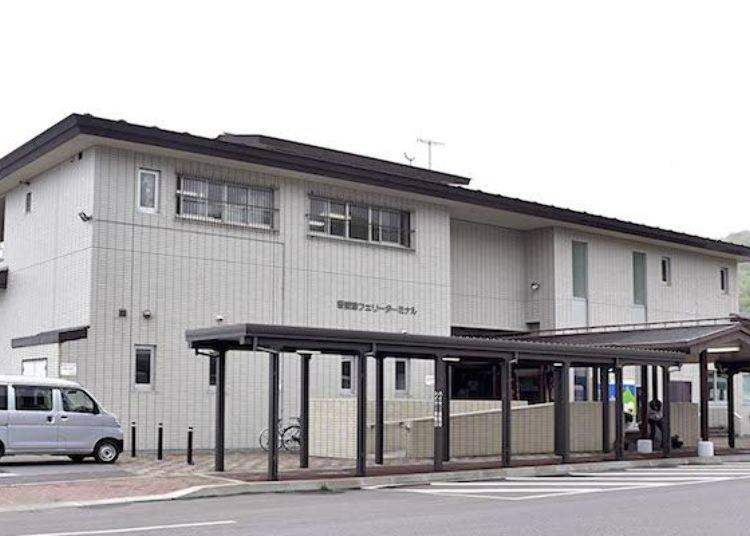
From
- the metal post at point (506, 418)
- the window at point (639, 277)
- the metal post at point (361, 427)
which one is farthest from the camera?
the window at point (639, 277)

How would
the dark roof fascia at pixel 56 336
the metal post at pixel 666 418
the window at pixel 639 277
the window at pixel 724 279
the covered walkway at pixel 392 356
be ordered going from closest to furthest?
the covered walkway at pixel 392 356 → the dark roof fascia at pixel 56 336 → the metal post at pixel 666 418 → the window at pixel 639 277 → the window at pixel 724 279

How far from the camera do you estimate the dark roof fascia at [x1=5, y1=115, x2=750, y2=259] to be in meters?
23.7

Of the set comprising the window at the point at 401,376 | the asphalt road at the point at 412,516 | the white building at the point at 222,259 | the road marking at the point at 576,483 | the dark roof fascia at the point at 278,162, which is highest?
the dark roof fascia at the point at 278,162

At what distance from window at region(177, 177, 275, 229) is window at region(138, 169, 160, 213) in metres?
0.66

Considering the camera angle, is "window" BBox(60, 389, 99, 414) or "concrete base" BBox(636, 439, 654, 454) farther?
"concrete base" BBox(636, 439, 654, 454)

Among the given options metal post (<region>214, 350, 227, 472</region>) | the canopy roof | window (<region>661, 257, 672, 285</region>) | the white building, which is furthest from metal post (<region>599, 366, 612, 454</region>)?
window (<region>661, 257, 672, 285</region>)

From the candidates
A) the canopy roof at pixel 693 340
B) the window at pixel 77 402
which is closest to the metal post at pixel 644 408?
the canopy roof at pixel 693 340

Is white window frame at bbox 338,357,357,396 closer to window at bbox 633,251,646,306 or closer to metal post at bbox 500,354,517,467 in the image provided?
metal post at bbox 500,354,517,467

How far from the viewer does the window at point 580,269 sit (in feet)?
117

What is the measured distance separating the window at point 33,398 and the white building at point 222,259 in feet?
8.18

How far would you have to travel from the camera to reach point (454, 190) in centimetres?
3070

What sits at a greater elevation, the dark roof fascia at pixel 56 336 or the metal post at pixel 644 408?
the dark roof fascia at pixel 56 336

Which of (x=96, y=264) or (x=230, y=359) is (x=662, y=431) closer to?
(x=230, y=359)

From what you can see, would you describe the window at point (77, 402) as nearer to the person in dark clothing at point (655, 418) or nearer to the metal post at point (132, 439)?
the metal post at point (132, 439)
